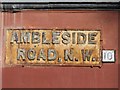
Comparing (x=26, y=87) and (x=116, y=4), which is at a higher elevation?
(x=116, y=4)

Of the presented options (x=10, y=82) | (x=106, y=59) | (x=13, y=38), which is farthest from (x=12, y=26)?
(x=106, y=59)

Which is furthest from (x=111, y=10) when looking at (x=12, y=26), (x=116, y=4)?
(x=12, y=26)

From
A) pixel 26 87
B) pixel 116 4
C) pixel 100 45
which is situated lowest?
pixel 26 87

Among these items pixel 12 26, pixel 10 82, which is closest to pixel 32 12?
pixel 12 26

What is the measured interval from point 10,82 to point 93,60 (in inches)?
55.0

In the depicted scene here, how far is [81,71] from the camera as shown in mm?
10469

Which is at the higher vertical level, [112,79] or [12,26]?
[12,26]

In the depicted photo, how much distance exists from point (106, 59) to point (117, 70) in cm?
25

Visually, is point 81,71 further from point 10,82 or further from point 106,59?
point 10,82

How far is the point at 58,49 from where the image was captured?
1050cm

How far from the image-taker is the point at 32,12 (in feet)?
34.5

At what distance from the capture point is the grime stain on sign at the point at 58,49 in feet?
34.4

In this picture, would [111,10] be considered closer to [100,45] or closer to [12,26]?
[100,45]

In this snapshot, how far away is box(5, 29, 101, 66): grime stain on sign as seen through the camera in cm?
1049
